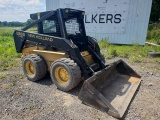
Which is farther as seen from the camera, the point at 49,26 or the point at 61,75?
the point at 49,26

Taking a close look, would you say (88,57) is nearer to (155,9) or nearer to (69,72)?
(69,72)

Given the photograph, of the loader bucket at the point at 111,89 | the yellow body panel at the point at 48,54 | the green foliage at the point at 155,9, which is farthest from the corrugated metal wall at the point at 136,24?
the green foliage at the point at 155,9

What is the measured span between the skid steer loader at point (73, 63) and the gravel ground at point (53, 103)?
179 millimetres

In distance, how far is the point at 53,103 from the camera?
346 centimetres

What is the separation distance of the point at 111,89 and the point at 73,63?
1148mm

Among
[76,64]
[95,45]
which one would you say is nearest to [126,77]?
[95,45]

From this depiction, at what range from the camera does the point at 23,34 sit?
4875 mm

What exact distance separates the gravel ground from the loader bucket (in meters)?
0.15

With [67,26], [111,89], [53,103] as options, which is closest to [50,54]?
[67,26]

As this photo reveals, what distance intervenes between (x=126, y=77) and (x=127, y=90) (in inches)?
32.0

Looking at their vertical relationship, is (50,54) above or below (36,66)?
above

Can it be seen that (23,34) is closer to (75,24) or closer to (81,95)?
(75,24)

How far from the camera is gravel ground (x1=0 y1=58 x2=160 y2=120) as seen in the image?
3012mm

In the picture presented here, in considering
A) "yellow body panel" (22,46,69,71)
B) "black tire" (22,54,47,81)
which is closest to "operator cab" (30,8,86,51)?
"yellow body panel" (22,46,69,71)
